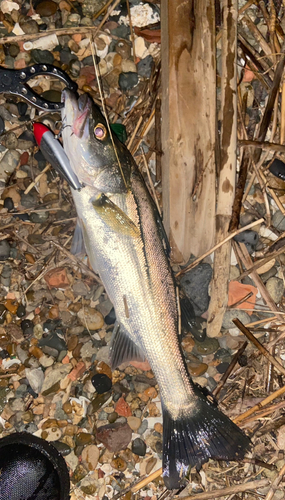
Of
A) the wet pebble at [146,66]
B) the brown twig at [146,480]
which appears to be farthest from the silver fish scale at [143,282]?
the wet pebble at [146,66]

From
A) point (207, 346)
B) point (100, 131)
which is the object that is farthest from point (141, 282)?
point (100, 131)

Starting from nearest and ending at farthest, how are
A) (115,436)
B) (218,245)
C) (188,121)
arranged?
(188,121), (218,245), (115,436)

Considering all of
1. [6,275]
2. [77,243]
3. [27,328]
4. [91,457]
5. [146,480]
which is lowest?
[146,480]

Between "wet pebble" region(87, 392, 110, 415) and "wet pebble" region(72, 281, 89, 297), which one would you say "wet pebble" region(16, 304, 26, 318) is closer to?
"wet pebble" region(72, 281, 89, 297)

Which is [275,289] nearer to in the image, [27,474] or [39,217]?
[39,217]

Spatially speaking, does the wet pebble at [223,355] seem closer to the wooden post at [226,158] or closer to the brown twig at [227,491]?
the wooden post at [226,158]

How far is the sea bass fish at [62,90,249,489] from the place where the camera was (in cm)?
241

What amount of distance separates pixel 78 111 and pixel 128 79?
0.95m

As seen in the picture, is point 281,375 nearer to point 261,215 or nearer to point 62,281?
point 261,215

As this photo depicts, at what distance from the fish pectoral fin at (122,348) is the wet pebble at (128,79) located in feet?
6.44

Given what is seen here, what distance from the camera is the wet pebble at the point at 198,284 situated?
2.95 m

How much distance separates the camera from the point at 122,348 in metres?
2.69

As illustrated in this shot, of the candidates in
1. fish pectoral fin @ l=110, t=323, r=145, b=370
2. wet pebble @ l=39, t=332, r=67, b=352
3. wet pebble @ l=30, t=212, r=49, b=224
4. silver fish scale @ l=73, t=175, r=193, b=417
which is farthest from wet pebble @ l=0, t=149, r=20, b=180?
fish pectoral fin @ l=110, t=323, r=145, b=370

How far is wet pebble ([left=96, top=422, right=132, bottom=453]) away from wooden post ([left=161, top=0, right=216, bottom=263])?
4.78 feet
